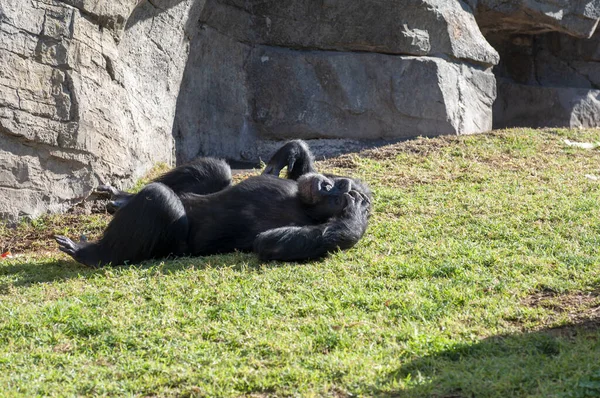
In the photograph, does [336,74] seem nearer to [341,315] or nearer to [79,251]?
[79,251]

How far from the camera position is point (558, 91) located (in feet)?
46.5

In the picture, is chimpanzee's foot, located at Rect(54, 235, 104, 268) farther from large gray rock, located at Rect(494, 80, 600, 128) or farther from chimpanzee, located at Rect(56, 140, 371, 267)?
large gray rock, located at Rect(494, 80, 600, 128)

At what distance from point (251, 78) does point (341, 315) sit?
6.83m

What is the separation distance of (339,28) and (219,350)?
7.68 meters

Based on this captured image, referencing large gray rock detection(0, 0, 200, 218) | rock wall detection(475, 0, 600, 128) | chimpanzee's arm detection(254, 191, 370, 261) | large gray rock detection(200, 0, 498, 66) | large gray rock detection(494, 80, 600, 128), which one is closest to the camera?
chimpanzee's arm detection(254, 191, 370, 261)

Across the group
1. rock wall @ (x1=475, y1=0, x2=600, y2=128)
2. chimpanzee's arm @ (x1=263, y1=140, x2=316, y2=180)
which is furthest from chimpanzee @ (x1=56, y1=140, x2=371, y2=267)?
rock wall @ (x1=475, y1=0, x2=600, y2=128)

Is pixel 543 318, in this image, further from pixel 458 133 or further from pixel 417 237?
pixel 458 133

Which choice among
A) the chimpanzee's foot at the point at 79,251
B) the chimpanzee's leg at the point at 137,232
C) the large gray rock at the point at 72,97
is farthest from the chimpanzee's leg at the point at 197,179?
the large gray rock at the point at 72,97

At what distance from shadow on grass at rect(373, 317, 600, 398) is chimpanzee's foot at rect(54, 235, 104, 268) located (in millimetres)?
3070

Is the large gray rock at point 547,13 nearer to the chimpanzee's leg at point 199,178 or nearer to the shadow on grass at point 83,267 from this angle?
the chimpanzee's leg at point 199,178

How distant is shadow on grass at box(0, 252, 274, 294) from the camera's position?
5883mm

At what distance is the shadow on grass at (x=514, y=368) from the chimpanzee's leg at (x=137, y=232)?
2.76 m

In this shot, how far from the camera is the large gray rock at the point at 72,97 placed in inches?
285

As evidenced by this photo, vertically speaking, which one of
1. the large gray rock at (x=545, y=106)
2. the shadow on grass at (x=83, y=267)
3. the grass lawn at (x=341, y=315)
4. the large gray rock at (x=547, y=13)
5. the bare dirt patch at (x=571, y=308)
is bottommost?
the shadow on grass at (x=83, y=267)
